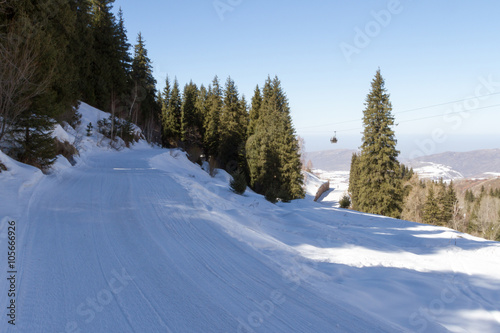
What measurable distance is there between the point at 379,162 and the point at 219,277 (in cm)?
2595

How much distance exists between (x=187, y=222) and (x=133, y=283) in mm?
2129

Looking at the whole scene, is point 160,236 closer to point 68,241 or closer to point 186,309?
point 68,241

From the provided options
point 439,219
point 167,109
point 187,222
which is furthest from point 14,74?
point 167,109

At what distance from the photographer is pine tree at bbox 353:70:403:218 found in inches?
993

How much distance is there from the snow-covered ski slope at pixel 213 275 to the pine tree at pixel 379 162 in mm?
20557

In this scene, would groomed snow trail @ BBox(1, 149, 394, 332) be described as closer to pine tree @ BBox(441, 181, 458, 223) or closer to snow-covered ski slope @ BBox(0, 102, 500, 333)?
snow-covered ski slope @ BBox(0, 102, 500, 333)

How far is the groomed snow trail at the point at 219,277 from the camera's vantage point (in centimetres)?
241

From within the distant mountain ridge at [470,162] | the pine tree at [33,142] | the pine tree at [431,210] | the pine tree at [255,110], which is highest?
the pine tree at [255,110]

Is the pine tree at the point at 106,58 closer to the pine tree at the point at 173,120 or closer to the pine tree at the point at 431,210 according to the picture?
the pine tree at the point at 173,120

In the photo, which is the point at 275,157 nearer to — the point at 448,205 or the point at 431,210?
the point at 431,210

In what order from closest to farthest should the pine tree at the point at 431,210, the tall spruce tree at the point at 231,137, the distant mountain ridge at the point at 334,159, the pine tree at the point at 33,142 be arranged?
the pine tree at the point at 33,142
the pine tree at the point at 431,210
the tall spruce tree at the point at 231,137
the distant mountain ridge at the point at 334,159

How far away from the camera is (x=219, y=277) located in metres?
3.15

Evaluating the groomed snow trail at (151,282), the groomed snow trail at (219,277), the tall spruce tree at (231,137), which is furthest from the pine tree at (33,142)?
the tall spruce tree at (231,137)

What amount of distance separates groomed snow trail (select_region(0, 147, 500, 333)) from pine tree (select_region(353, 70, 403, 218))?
20899 mm
